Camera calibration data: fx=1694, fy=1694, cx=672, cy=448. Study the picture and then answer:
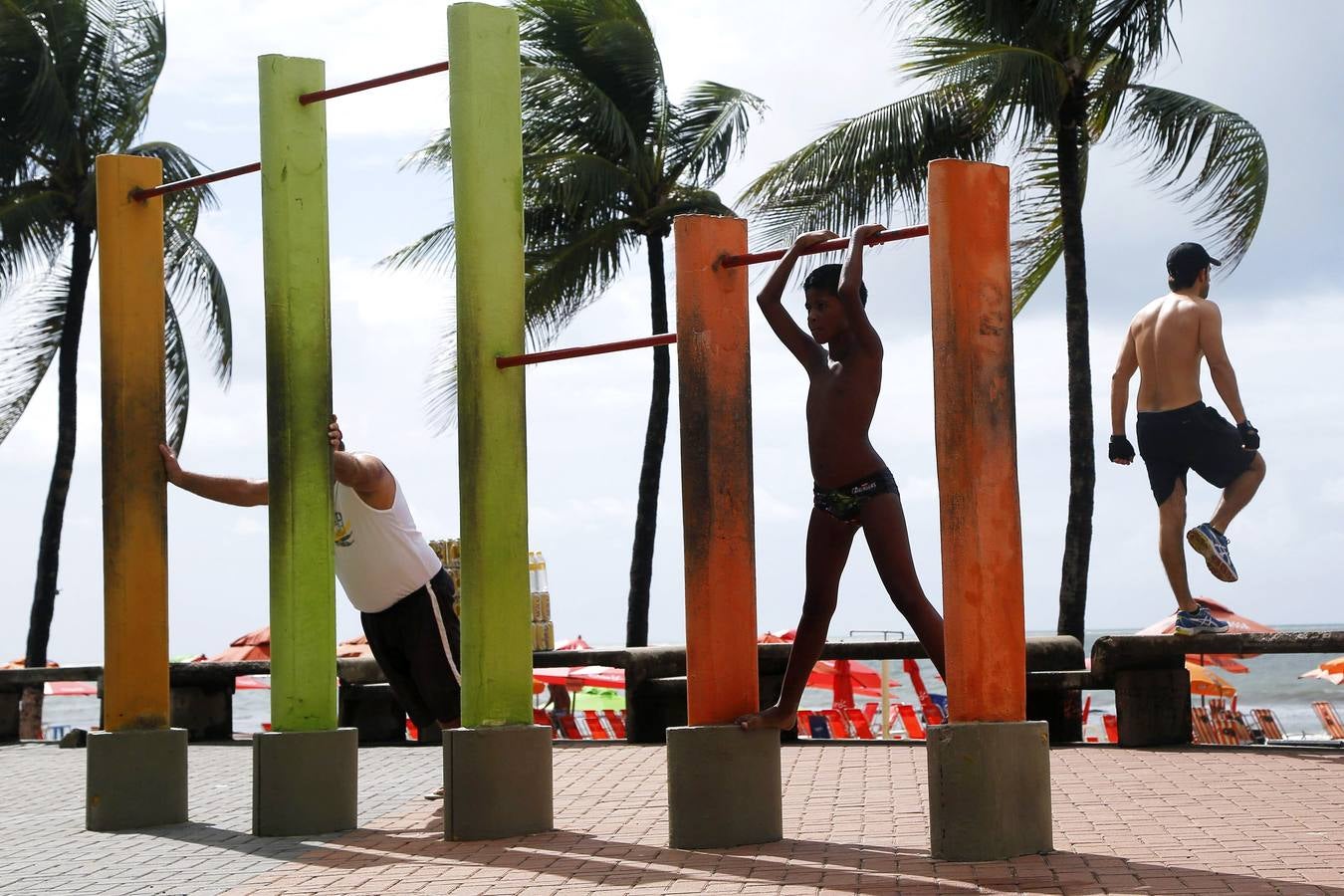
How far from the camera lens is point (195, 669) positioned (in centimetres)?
1398

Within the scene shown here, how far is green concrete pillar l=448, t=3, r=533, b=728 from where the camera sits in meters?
7.41

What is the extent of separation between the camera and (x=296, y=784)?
766 centimetres

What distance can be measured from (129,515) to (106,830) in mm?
1517

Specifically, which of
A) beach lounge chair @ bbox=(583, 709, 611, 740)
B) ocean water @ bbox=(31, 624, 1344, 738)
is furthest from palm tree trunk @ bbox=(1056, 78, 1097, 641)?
ocean water @ bbox=(31, 624, 1344, 738)

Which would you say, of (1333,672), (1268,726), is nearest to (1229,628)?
(1333,672)

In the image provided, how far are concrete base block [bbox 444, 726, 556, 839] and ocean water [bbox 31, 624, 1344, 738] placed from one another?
1269 inches

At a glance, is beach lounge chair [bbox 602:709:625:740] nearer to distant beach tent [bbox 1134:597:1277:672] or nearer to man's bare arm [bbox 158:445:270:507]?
distant beach tent [bbox 1134:597:1277:672]

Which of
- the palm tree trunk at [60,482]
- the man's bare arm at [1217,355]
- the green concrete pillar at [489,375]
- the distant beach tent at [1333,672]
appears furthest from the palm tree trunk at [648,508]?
the green concrete pillar at [489,375]

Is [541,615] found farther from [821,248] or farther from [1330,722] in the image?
[1330,722]

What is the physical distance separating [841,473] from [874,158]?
10.2m

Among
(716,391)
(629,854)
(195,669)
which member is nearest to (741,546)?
(716,391)

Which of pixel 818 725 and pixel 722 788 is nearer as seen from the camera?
pixel 722 788

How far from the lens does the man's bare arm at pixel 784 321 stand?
6996 millimetres

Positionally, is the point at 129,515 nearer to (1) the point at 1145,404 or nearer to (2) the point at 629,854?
(2) the point at 629,854
